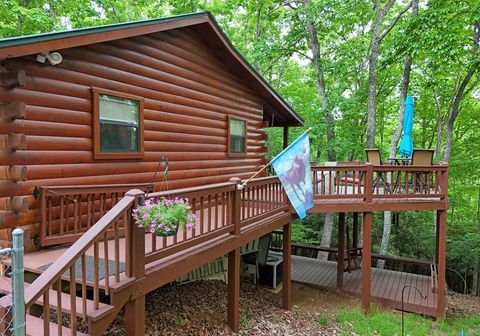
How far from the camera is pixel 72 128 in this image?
4934 mm

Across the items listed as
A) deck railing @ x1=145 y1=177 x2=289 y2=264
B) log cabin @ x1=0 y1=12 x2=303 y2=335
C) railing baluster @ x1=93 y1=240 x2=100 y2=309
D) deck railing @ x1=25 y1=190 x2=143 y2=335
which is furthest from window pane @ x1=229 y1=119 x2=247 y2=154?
railing baluster @ x1=93 y1=240 x2=100 y2=309

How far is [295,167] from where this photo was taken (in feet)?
20.8

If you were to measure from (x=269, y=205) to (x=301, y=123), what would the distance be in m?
5.32

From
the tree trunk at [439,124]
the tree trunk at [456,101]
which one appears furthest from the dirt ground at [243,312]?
the tree trunk at [439,124]

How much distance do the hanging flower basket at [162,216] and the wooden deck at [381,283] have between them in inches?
303

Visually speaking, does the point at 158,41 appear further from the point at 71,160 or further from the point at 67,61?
the point at 71,160

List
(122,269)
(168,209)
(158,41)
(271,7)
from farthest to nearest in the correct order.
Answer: (271,7)
(158,41)
(122,269)
(168,209)

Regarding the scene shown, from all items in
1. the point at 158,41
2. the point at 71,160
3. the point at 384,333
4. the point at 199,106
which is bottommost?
the point at 384,333

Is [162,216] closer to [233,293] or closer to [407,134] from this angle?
[233,293]

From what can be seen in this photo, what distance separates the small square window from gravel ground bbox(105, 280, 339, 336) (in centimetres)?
365

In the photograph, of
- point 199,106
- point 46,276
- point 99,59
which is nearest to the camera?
point 46,276

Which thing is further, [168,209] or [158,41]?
[158,41]

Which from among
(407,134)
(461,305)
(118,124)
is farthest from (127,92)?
(461,305)

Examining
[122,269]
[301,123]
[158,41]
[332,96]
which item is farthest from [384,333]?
[332,96]
